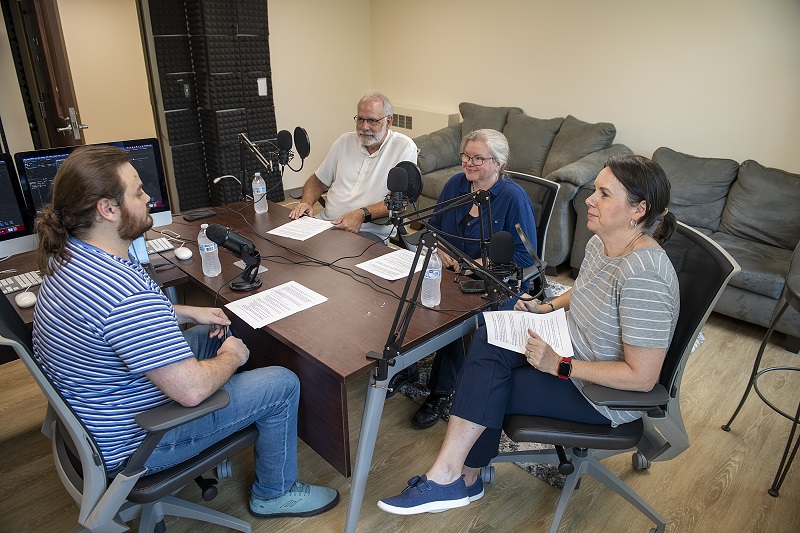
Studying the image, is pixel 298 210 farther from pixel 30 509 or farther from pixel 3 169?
pixel 30 509

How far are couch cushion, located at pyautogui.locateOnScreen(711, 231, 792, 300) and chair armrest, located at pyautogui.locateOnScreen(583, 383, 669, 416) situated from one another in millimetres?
1589

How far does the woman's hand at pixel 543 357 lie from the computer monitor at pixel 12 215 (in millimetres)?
1912

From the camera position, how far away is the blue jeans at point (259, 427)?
57.3 inches

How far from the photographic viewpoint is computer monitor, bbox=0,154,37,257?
78.1 inches

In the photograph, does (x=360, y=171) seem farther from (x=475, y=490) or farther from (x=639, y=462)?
(x=639, y=462)

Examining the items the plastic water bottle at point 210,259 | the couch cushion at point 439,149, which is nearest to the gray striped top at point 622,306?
the plastic water bottle at point 210,259

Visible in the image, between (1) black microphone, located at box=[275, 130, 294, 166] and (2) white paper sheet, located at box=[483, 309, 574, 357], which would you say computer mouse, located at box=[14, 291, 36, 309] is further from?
(2) white paper sheet, located at box=[483, 309, 574, 357]

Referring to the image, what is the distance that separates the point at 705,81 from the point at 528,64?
4.62ft

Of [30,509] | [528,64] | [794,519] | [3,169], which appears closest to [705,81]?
[528,64]

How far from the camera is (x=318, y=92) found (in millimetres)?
5504

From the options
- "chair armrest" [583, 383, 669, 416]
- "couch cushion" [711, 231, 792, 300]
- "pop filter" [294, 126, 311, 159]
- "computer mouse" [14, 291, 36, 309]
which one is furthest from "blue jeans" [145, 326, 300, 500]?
"couch cushion" [711, 231, 792, 300]

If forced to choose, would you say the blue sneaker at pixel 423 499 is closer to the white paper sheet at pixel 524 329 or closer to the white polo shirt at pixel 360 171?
the white paper sheet at pixel 524 329

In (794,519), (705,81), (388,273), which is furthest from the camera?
(705,81)

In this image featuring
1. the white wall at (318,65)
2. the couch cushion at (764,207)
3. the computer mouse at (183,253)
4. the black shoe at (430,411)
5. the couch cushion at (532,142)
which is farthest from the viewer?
the white wall at (318,65)
